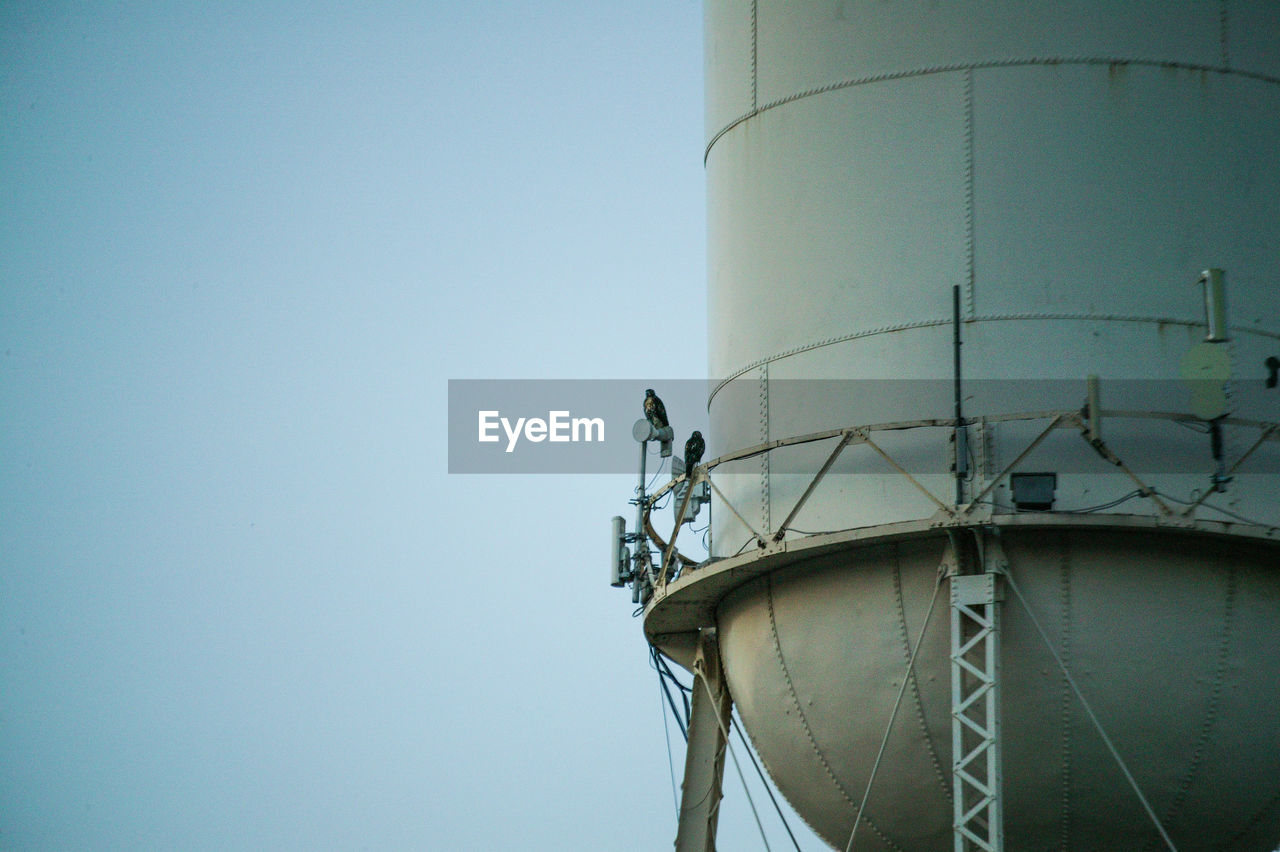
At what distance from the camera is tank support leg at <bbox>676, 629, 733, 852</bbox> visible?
17.2 meters

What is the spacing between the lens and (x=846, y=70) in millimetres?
15906

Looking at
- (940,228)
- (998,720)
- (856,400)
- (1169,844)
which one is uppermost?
(940,228)

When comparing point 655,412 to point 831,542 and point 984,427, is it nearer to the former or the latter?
point 831,542

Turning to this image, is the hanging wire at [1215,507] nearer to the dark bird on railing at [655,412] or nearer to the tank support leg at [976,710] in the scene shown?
the tank support leg at [976,710]

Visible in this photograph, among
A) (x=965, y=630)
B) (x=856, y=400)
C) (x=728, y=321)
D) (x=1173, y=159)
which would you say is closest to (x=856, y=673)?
Result: (x=965, y=630)

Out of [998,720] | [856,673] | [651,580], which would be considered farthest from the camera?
[651,580]

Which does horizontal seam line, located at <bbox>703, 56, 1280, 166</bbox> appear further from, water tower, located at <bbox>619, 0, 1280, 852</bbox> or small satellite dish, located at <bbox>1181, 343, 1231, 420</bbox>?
small satellite dish, located at <bbox>1181, 343, 1231, 420</bbox>

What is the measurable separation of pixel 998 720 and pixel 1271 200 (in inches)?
197

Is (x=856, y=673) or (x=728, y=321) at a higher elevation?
(x=728, y=321)

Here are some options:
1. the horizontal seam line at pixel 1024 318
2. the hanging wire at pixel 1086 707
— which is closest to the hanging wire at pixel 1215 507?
the hanging wire at pixel 1086 707

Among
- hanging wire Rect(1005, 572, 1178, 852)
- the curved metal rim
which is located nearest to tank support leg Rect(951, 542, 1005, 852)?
hanging wire Rect(1005, 572, 1178, 852)

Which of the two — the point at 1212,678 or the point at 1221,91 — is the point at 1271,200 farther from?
the point at 1212,678

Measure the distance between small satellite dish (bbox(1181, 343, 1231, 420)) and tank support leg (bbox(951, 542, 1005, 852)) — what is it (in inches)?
77.5

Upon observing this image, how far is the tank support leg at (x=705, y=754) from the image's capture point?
17.2m
